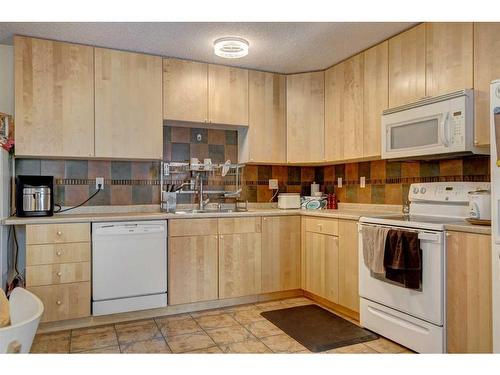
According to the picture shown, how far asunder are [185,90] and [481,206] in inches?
103

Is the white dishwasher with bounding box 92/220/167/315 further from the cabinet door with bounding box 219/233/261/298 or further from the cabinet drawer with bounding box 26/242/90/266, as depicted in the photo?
the cabinet door with bounding box 219/233/261/298

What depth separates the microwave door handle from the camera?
247 cm

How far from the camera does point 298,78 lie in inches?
154

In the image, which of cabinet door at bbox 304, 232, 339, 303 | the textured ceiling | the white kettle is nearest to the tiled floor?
cabinet door at bbox 304, 232, 339, 303

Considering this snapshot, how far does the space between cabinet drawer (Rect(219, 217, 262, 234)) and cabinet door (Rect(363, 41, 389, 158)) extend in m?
1.18

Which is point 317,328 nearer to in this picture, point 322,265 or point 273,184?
point 322,265

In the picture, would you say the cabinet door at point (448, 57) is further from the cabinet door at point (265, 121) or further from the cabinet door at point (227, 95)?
the cabinet door at point (227, 95)

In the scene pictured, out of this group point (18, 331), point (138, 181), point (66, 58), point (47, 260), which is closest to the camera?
point (18, 331)

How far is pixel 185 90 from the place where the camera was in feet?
11.6

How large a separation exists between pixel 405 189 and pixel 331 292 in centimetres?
113

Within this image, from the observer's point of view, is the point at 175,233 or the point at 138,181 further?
the point at 138,181

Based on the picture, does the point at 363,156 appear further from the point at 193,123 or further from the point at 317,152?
the point at 193,123
